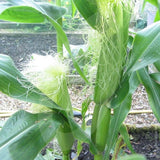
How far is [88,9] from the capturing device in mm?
352

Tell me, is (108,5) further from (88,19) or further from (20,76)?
(20,76)

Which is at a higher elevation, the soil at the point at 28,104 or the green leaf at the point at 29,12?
the green leaf at the point at 29,12

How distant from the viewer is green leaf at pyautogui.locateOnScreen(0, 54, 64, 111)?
38 cm

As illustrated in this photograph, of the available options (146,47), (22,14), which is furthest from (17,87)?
(146,47)

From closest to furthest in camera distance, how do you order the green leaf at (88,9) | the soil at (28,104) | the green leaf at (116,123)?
the green leaf at (88,9), the green leaf at (116,123), the soil at (28,104)

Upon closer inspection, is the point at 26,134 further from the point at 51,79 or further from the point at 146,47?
the point at 146,47

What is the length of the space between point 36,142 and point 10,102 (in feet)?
1.92

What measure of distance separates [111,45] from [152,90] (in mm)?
176

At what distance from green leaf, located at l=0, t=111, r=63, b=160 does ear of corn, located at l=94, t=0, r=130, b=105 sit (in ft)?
0.34

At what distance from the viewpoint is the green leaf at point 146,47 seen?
0.40 meters

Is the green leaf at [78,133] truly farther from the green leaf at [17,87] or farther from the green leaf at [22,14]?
the green leaf at [22,14]

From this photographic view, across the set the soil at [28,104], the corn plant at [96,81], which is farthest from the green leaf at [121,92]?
the soil at [28,104]

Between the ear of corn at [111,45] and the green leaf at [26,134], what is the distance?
105 mm

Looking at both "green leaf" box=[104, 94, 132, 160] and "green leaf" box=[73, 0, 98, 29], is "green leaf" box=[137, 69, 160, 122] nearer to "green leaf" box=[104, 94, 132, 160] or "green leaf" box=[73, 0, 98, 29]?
"green leaf" box=[104, 94, 132, 160]
